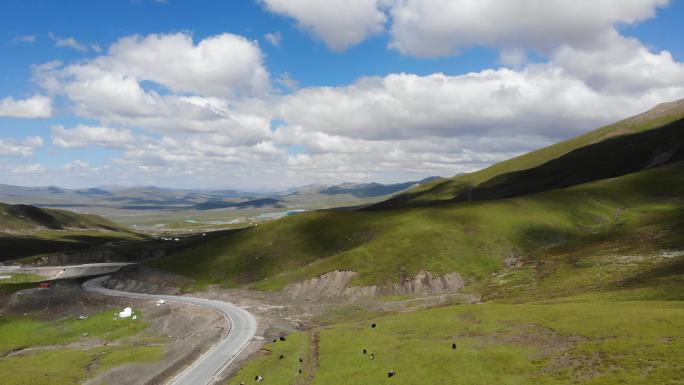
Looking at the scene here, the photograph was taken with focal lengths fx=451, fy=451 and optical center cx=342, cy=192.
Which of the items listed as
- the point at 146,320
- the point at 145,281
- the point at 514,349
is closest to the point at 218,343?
Result: the point at 146,320

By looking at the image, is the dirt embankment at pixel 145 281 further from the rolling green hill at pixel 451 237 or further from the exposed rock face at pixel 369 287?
the exposed rock face at pixel 369 287

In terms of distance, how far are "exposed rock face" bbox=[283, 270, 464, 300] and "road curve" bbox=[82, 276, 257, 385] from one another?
2244cm

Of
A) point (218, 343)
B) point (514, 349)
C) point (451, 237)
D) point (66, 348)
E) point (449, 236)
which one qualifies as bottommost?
point (66, 348)

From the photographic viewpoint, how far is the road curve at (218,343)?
6588 cm

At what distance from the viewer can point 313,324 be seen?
100375mm

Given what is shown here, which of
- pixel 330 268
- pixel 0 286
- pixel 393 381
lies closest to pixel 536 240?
pixel 330 268

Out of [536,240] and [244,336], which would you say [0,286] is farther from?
[536,240]

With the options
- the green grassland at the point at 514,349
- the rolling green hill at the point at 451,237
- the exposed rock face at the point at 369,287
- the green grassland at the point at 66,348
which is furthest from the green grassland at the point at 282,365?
the rolling green hill at the point at 451,237

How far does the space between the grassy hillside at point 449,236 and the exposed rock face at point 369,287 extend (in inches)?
108

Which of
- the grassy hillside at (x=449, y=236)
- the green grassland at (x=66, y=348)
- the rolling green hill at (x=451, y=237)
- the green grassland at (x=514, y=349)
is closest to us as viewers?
the green grassland at (x=514, y=349)

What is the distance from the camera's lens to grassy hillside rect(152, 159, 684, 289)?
427 feet

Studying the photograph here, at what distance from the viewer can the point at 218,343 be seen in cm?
8300

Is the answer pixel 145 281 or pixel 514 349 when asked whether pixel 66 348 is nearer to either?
pixel 145 281

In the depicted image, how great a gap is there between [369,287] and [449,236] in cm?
3537
